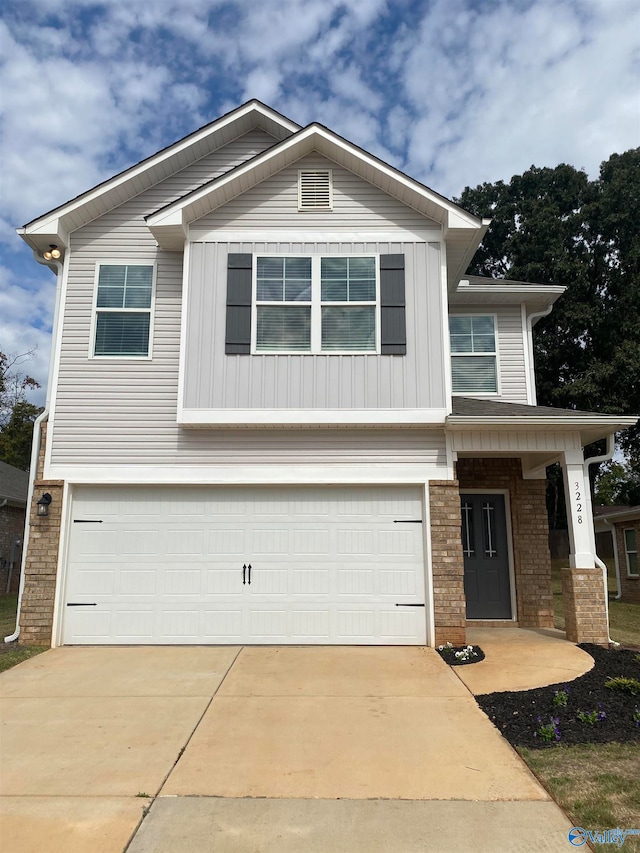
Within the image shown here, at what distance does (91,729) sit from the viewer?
512 centimetres

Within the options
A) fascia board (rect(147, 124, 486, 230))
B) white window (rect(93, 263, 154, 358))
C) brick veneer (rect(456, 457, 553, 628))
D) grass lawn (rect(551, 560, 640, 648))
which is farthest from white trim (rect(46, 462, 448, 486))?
grass lawn (rect(551, 560, 640, 648))

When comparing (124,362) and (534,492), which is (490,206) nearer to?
(534,492)

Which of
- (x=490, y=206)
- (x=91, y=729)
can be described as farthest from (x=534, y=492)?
(x=490, y=206)

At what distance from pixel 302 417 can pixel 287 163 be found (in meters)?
4.06

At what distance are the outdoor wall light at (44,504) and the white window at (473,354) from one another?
7.00 metres

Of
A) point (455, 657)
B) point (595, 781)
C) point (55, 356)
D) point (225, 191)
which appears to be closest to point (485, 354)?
point (225, 191)

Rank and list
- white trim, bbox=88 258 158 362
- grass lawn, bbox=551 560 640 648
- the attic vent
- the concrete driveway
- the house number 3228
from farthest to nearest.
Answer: grass lawn, bbox=551 560 640 648, the attic vent, white trim, bbox=88 258 158 362, the house number 3228, the concrete driveway

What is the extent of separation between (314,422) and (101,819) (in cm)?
557

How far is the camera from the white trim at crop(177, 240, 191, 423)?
27.8ft

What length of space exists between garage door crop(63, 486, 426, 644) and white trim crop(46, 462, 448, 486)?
0.58 ft

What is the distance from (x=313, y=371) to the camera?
28.2 feet

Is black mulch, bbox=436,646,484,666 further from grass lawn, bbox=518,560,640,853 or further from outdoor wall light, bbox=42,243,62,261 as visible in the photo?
outdoor wall light, bbox=42,243,62,261

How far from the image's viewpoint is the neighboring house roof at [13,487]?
59.0 feet

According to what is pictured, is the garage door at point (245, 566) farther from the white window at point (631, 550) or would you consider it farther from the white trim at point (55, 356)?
the white window at point (631, 550)
